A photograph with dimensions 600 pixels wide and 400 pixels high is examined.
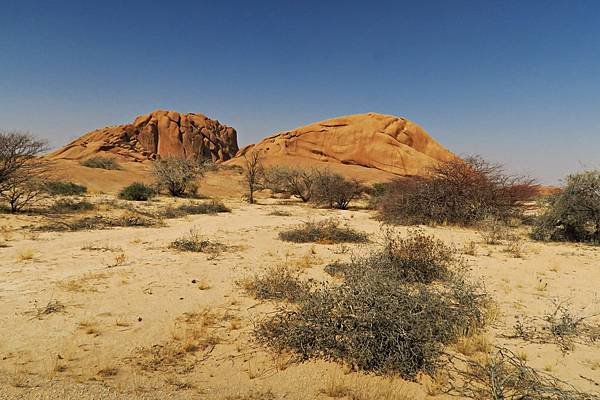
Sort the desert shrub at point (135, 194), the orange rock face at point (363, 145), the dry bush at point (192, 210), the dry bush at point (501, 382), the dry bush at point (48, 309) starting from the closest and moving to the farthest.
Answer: the dry bush at point (501, 382) → the dry bush at point (48, 309) → the dry bush at point (192, 210) → the desert shrub at point (135, 194) → the orange rock face at point (363, 145)

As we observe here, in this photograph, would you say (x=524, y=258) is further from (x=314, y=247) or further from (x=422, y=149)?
(x=422, y=149)

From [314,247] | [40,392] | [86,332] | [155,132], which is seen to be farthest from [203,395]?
[155,132]

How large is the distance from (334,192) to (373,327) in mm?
16462

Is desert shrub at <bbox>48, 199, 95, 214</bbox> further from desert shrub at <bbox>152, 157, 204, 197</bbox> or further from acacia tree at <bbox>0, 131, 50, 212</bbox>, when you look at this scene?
desert shrub at <bbox>152, 157, 204, 197</bbox>

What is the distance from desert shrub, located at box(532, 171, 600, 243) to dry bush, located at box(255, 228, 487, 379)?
795cm

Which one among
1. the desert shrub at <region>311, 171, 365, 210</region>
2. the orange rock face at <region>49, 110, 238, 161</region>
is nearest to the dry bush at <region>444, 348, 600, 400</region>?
the desert shrub at <region>311, 171, 365, 210</region>

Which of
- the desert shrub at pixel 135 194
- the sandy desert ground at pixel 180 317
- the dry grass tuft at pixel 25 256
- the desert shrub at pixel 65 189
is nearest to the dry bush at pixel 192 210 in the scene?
the desert shrub at pixel 135 194

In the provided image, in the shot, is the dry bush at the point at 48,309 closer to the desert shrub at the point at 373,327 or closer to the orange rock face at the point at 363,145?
the desert shrub at the point at 373,327

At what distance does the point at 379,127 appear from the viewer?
39.6m

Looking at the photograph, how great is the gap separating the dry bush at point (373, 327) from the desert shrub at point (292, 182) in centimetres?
1834

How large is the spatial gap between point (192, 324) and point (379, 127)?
37.6m

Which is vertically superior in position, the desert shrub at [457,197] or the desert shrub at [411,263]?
the desert shrub at [457,197]

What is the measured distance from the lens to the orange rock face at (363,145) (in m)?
37.0

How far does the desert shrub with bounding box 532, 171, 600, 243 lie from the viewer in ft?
33.9
